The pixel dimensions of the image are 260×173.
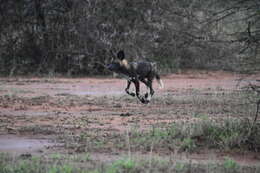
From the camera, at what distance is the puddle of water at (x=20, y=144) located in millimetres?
8710

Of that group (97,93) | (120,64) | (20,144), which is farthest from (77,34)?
(20,144)

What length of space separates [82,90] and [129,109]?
434 centimetres

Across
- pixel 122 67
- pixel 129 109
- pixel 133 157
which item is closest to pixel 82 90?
pixel 122 67

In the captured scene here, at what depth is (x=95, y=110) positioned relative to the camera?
13.6 metres

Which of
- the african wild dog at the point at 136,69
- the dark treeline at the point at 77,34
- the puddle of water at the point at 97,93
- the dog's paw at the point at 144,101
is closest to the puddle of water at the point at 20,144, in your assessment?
the dog's paw at the point at 144,101

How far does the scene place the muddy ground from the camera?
886 cm

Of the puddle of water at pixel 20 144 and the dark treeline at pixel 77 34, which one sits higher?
the dark treeline at pixel 77 34

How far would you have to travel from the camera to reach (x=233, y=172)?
742 cm

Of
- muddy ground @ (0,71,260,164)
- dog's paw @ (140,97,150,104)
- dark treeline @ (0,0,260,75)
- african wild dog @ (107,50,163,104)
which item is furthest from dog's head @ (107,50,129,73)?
dark treeline @ (0,0,260,75)

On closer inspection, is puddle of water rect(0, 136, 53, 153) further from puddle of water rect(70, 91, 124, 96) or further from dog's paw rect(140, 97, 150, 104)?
puddle of water rect(70, 91, 124, 96)

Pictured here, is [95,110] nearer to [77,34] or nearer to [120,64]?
[120,64]

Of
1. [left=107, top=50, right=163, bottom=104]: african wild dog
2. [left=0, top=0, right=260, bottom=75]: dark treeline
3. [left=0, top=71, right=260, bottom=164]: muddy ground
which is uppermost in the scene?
[left=0, top=0, right=260, bottom=75]: dark treeline

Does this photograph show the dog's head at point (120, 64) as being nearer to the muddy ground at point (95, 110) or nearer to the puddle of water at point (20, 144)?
the muddy ground at point (95, 110)

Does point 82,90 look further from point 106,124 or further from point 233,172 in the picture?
point 233,172
